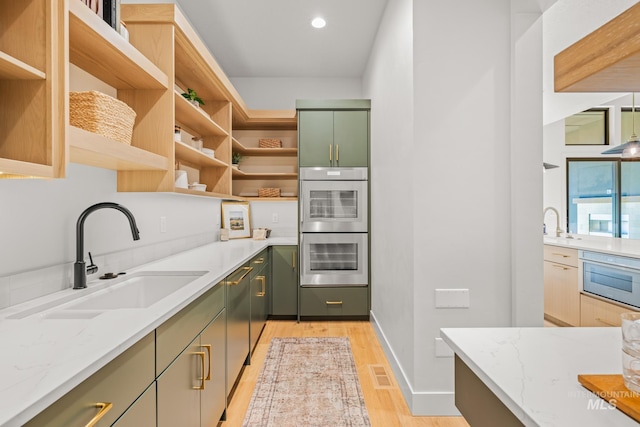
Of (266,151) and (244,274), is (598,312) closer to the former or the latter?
(244,274)

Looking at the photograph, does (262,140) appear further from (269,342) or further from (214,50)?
(269,342)

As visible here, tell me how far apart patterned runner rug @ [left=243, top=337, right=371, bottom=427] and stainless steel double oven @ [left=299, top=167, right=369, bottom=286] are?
2.65ft

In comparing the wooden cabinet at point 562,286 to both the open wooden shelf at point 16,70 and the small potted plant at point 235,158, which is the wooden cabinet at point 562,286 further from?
the open wooden shelf at point 16,70

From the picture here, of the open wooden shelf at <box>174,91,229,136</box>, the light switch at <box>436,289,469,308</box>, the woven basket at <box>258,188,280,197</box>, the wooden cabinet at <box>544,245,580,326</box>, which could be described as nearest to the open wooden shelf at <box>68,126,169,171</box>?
the open wooden shelf at <box>174,91,229,136</box>

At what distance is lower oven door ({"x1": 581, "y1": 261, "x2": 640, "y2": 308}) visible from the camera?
275 cm

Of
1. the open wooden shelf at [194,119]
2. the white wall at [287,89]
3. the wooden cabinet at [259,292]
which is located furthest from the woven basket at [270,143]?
the wooden cabinet at [259,292]

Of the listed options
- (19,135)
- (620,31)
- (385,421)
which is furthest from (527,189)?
(19,135)

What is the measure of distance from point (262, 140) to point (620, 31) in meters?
3.93

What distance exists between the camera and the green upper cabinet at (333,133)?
3738 mm

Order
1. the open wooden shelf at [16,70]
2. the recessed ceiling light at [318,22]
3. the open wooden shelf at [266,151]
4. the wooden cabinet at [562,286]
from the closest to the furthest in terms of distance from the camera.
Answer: the open wooden shelf at [16,70] < the recessed ceiling light at [318,22] < the wooden cabinet at [562,286] < the open wooden shelf at [266,151]

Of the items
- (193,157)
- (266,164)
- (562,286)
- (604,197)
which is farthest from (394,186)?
(604,197)

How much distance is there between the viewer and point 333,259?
3.75m

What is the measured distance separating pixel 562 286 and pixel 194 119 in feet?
12.6

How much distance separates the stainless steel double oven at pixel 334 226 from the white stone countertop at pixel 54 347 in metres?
2.33
